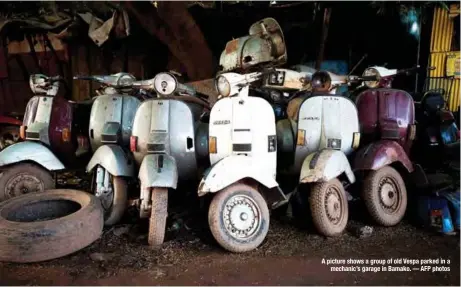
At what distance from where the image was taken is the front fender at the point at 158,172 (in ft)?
9.11

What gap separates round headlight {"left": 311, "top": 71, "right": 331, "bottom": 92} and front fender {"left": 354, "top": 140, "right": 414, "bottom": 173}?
69 cm

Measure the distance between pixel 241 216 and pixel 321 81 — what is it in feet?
5.16

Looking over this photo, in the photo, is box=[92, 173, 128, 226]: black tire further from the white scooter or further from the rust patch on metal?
the rust patch on metal

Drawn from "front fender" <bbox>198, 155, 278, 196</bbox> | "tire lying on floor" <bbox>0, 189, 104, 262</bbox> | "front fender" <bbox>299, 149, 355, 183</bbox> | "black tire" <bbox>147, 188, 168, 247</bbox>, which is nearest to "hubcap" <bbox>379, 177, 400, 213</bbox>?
"front fender" <bbox>299, 149, 355, 183</bbox>

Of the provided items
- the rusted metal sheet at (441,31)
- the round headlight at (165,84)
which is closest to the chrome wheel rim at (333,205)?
the round headlight at (165,84)

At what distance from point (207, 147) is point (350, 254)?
1.59 meters

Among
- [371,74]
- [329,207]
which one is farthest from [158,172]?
[371,74]

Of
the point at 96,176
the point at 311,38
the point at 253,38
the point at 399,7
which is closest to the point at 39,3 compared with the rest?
the point at 253,38

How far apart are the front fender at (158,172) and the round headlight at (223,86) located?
2.40 ft

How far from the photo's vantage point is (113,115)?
3828 mm

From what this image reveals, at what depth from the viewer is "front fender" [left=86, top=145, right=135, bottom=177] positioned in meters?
3.16

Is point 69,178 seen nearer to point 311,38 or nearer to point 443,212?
point 443,212

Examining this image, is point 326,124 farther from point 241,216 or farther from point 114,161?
point 114,161

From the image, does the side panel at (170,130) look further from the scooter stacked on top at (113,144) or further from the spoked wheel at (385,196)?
the spoked wheel at (385,196)
